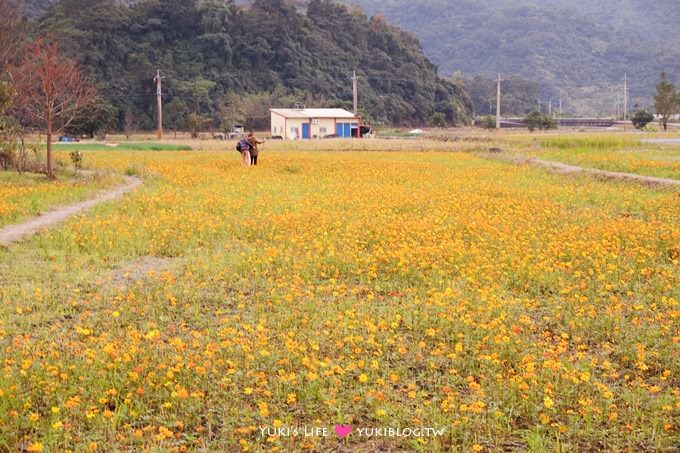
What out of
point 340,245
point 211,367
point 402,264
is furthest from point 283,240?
point 211,367

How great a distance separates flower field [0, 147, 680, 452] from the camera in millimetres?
5594

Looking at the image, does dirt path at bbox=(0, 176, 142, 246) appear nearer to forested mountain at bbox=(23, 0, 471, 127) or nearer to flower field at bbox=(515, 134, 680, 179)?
flower field at bbox=(515, 134, 680, 179)

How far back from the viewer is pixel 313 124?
257 ft

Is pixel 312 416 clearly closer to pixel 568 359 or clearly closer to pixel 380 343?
pixel 380 343

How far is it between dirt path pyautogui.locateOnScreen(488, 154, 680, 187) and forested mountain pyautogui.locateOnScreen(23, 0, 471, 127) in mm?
54038

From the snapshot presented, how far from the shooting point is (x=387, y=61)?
362 feet

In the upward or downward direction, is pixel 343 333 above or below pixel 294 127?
below

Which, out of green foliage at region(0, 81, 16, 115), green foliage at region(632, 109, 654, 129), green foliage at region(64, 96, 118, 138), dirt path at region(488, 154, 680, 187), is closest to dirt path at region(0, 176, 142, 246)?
green foliage at region(0, 81, 16, 115)

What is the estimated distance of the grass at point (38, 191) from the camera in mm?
16031

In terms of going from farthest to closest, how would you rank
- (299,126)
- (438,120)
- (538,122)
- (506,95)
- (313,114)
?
(506,95)
(438,120)
(538,122)
(313,114)
(299,126)

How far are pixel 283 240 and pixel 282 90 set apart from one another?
8510 cm

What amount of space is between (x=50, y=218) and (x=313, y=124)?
63.4 metres

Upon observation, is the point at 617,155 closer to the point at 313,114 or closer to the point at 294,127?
the point at 294,127

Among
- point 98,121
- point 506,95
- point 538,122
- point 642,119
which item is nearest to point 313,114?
point 98,121
